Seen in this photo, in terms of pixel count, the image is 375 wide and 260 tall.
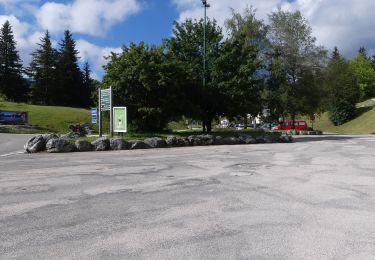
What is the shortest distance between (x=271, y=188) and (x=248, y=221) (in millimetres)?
3096

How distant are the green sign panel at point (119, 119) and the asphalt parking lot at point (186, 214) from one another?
42.1 ft

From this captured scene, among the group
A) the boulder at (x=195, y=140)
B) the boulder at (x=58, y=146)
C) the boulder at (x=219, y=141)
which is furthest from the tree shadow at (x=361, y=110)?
the boulder at (x=58, y=146)

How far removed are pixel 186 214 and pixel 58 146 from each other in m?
14.3

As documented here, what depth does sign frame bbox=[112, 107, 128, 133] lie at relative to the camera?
24844 millimetres

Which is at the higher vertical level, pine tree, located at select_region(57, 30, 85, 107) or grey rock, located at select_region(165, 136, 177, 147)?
pine tree, located at select_region(57, 30, 85, 107)

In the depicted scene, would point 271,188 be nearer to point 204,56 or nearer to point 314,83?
point 204,56

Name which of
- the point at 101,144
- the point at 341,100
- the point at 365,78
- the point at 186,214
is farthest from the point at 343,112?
the point at 186,214

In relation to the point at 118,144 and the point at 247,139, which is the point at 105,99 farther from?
the point at 247,139

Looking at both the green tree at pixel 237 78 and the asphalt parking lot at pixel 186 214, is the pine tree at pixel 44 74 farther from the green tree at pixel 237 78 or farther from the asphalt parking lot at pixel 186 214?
the asphalt parking lot at pixel 186 214

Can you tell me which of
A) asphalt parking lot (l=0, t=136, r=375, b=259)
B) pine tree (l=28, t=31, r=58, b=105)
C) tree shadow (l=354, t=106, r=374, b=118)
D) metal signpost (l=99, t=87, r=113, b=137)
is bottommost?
asphalt parking lot (l=0, t=136, r=375, b=259)

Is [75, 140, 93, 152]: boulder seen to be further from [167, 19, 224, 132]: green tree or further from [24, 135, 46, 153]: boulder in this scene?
[167, 19, 224, 132]: green tree

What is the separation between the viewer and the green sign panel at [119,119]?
24.9 metres

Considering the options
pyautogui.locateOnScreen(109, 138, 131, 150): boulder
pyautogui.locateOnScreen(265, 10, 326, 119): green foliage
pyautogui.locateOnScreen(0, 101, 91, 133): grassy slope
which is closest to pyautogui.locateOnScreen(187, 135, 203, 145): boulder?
pyautogui.locateOnScreen(109, 138, 131, 150): boulder

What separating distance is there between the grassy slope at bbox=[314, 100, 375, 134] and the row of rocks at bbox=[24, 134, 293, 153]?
135 ft
